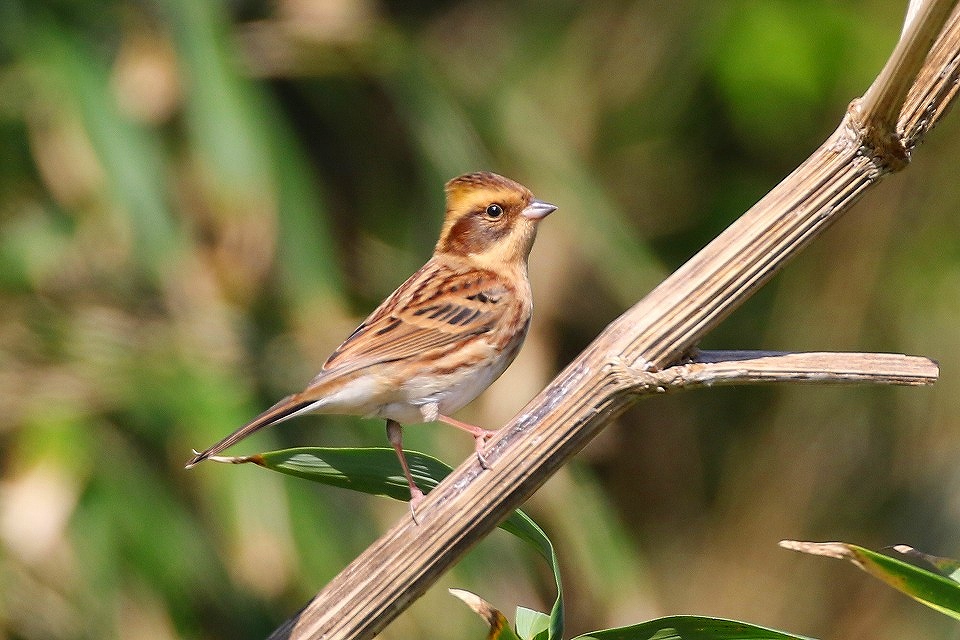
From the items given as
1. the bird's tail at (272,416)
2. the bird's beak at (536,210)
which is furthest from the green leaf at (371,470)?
the bird's beak at (536,210)

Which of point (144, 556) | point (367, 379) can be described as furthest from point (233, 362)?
point (367, 379)

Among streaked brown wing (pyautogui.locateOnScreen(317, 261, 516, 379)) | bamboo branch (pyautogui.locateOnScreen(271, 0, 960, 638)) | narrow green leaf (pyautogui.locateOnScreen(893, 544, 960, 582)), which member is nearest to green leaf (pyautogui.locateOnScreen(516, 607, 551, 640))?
bamboo branch (pyautogui.locateOnScreen(271, 0, 960, 638))

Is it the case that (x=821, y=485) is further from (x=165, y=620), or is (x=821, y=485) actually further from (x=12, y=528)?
(x=12, y=528)

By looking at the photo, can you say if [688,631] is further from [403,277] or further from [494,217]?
[403,277]

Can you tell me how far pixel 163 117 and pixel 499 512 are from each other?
3.41 meters

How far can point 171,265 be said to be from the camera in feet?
12.3

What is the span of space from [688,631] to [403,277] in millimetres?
3236

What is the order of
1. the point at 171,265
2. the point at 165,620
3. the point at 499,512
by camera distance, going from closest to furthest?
the point at 499,512 < the point at 171,265 < the point at 165,620

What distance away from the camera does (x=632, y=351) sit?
4.65ft

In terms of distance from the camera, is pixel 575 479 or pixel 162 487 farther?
pixel 575 479

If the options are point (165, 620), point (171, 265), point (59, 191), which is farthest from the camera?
point (59, 191)

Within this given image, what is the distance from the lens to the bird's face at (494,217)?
2.88 meters

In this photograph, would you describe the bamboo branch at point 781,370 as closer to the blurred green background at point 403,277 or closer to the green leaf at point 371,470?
the green leaf at point 371,470

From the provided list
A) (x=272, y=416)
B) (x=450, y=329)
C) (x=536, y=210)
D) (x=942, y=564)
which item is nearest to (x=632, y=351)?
(x=942, y=564)
